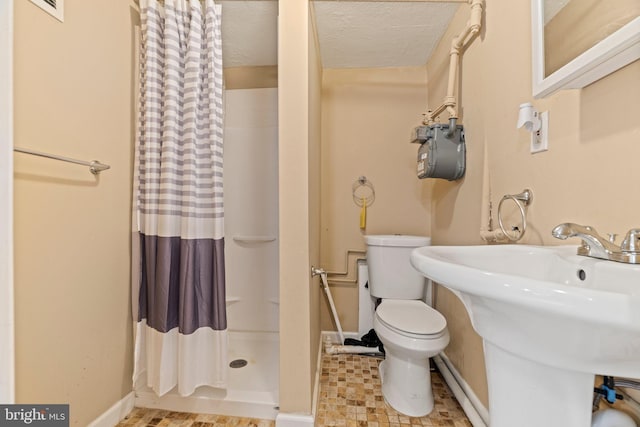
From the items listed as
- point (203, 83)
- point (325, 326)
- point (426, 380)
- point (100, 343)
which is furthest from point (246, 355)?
point (203, 83)

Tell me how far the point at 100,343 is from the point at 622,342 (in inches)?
64.4

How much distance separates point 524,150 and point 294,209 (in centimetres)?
92

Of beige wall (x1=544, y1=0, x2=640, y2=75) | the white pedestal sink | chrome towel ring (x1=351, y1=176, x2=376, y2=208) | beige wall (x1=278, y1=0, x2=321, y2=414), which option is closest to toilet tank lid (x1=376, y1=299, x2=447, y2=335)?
beige wall (x1=278, y1=0, x2=321, y2=414)

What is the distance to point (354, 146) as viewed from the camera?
2020 mm

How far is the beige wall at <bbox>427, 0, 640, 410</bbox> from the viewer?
2.14 ft

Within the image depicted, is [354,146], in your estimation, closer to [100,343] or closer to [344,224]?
[344,224]

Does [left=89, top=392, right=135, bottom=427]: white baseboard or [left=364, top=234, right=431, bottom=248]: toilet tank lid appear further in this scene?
[left=364, top=234, right=431, bottom=248]: toilet tank lid

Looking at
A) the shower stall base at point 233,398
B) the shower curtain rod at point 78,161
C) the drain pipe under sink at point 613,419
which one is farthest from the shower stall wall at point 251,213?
the drain pipe under sink at point 613,419

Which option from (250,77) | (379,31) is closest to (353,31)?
(379,31)

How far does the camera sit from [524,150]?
99 centimetres

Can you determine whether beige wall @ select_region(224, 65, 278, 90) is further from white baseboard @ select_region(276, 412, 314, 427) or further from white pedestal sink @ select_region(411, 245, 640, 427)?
white baseboard @ select_region(276, 412, 314, 427)

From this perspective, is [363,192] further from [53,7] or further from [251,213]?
[53,7]

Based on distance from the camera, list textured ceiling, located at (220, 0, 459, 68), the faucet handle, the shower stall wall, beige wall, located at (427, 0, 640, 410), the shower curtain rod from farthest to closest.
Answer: the shower stall wall
textured ceiling, located at (220, 0, 459, 68)
the shower curtain rod
beige wall, located at (427, 0, 640, 410)
the faucet handle

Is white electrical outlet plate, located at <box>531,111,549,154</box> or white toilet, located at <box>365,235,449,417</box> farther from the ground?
white electrical outlet plate, located at <box>531,111,549,154</box>
